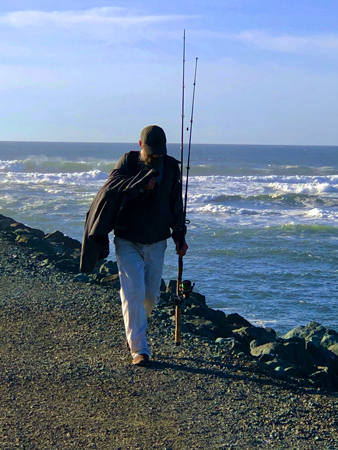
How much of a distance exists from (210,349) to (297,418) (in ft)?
4.28

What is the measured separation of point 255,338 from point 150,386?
213 cm

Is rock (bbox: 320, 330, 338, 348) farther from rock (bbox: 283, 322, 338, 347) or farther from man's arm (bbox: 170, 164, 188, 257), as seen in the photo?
man's arm (bbox: 170, 164, 188, 257)

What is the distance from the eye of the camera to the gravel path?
340cm

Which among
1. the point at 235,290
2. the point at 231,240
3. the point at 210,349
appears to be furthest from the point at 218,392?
the point at 231,240

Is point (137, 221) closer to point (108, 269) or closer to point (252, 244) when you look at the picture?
point (108, 269)

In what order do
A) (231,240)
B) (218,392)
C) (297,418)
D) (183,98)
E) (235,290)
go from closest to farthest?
(297,418) < (218,392) < (183,98) < (235,290) < (231,240)

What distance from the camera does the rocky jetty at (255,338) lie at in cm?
480

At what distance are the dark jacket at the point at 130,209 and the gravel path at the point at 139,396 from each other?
838mm

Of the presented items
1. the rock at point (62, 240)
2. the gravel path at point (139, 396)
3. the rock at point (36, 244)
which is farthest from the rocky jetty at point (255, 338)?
the rock at point (62, 240)

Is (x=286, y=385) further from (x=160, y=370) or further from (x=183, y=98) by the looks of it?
(x=183, y=98)

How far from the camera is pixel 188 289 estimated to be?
481 cm

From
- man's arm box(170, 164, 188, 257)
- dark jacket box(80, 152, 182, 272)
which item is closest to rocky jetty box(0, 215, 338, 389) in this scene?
man's arm box(170, 164, 188, 257)

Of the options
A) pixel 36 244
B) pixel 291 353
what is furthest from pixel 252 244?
pixel 291 353

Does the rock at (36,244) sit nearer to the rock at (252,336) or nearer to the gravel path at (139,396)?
the gravel path at (139,396)
